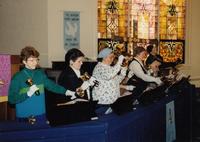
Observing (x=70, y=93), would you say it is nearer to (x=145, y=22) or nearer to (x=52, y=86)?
(x=52, y=86)

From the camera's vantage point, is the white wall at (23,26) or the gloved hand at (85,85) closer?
the gloved hand at (85,85)

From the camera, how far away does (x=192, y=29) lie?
36.6 ft

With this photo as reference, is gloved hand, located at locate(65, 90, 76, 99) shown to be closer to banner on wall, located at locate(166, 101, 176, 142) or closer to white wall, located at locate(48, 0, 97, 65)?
banner on wall, located at locate(166, 101, 176, 142)

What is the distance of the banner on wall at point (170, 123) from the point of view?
5.95 m

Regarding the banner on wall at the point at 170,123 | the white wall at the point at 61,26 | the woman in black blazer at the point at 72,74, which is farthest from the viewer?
the white wall at the point at 61,26

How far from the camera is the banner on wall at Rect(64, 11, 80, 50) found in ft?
27.4

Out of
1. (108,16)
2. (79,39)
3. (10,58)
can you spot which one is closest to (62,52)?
(79,39)

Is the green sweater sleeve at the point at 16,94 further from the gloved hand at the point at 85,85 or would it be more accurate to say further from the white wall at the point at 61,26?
the white wall at the point at 61,26

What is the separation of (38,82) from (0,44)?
5.35 meters

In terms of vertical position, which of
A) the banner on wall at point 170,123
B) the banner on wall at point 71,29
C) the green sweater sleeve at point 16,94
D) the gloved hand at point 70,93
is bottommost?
the banner on wall at point 170,123

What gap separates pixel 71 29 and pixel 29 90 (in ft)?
15.6

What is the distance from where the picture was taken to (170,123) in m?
6.09

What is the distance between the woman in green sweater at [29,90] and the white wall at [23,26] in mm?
4176

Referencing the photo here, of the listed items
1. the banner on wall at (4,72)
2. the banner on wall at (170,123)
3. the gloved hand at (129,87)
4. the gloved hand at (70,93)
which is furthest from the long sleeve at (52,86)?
the banner on wall at (170,123)
